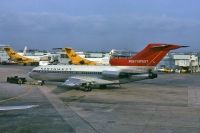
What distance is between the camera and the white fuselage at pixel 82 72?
47188 mm

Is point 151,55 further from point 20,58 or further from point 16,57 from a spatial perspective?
point 20,58

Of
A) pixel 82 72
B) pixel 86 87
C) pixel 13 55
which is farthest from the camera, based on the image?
pixel 13 55

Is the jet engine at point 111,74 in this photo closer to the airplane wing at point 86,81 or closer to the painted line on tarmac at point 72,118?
the airplane wing at point 86,81

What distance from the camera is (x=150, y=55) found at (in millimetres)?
47469

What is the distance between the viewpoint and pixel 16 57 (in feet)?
390

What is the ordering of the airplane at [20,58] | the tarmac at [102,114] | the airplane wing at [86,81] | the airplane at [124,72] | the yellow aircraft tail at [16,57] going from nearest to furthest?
the tarmac at [102,114], the airplane at [124,72], the airplane wing at [86,81], the yellow aircraft tail at [16,57], the airplane at [20,58]

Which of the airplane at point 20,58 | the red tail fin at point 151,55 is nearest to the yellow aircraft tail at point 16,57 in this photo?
the airplane at point 20,58

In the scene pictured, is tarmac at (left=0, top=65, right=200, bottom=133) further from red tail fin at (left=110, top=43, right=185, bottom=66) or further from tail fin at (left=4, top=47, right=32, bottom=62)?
tail fin at (left=4, top=47, right=32, bottom=62)

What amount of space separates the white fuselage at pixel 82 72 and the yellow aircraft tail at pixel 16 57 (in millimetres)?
65457

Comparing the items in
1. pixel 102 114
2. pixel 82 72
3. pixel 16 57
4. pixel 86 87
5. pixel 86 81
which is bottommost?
pixel 102 114

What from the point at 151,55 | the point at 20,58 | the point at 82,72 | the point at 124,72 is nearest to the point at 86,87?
the point at 82,72

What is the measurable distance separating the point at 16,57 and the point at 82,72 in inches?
2890

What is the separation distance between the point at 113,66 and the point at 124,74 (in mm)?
2889

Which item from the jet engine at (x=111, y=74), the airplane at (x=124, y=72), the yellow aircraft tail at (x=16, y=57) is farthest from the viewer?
the yellow aircraft tail at (x=16, y=57)
